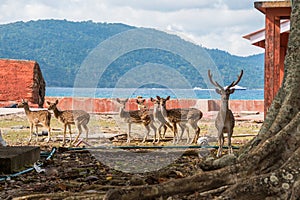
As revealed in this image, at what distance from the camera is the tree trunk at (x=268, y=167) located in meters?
4.07

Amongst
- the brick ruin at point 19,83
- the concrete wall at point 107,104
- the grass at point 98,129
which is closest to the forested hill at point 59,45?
the brick ruin at point 19,83

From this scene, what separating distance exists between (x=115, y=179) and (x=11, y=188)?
3.88 feet

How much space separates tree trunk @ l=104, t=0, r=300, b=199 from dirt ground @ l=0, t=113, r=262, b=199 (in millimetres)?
126

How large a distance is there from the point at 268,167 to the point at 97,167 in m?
4.16

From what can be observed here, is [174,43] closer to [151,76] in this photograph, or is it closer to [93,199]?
[151,76]

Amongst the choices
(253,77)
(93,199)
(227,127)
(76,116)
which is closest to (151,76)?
(76,116)

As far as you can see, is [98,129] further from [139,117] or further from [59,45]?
[59,45]

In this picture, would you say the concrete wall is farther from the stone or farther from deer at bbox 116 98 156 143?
the stone

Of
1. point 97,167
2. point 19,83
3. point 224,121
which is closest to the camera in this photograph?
point 97,167

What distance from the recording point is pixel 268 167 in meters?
4.34

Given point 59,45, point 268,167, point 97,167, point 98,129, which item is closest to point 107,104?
point 98,129

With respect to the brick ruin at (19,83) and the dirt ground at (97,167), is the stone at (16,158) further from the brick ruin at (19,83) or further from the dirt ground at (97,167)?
the brick ruin at (19,83)

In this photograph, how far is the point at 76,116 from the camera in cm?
1214

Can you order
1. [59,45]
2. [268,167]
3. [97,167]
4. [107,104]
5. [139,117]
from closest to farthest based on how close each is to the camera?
[268,167]
[97,167]
[139,117]
[107,104]
[59,45]
